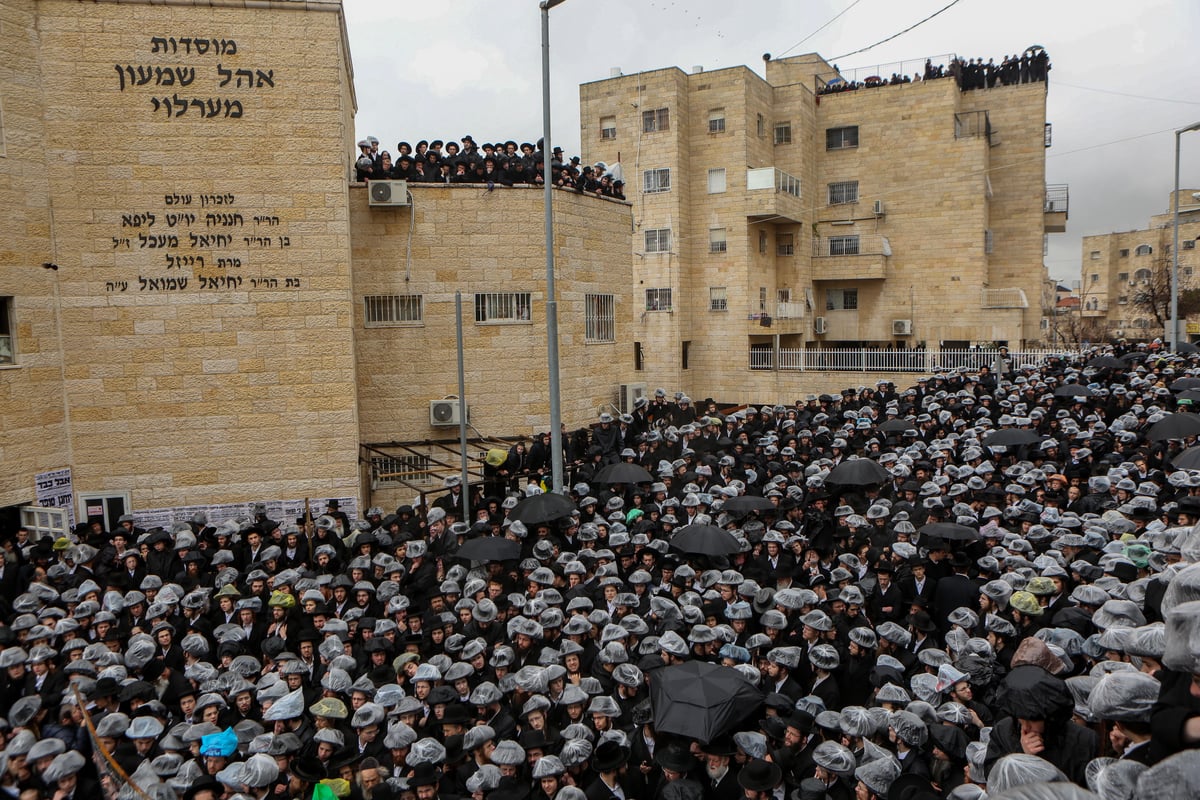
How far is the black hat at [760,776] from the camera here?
4945 mm

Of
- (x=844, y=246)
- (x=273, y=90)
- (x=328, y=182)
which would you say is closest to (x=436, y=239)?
(x=328, y=182)

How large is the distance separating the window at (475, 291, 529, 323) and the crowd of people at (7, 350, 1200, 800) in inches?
174

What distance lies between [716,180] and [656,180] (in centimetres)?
218

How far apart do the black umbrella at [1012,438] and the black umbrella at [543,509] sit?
6357 millimetres

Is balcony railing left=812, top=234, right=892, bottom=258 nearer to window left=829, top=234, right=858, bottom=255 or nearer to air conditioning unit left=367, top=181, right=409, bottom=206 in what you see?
window left=829, top=234, right=858, bottom=255

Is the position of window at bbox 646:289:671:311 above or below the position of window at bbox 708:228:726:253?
below

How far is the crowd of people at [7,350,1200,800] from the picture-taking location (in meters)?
5.13

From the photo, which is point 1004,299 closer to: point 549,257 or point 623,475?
point 623,475

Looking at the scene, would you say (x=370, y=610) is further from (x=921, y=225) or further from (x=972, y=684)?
(x=921, y=225)

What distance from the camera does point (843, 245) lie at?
1332 inches

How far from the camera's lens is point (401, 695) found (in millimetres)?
6543

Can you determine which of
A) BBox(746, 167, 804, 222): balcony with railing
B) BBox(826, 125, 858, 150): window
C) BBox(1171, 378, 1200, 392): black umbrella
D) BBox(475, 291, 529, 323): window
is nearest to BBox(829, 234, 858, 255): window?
BBox(826, 125, 858, 150): window

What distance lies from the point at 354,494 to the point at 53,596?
5.00 m

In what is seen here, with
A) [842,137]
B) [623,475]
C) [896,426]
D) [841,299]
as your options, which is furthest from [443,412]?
[842,137]
